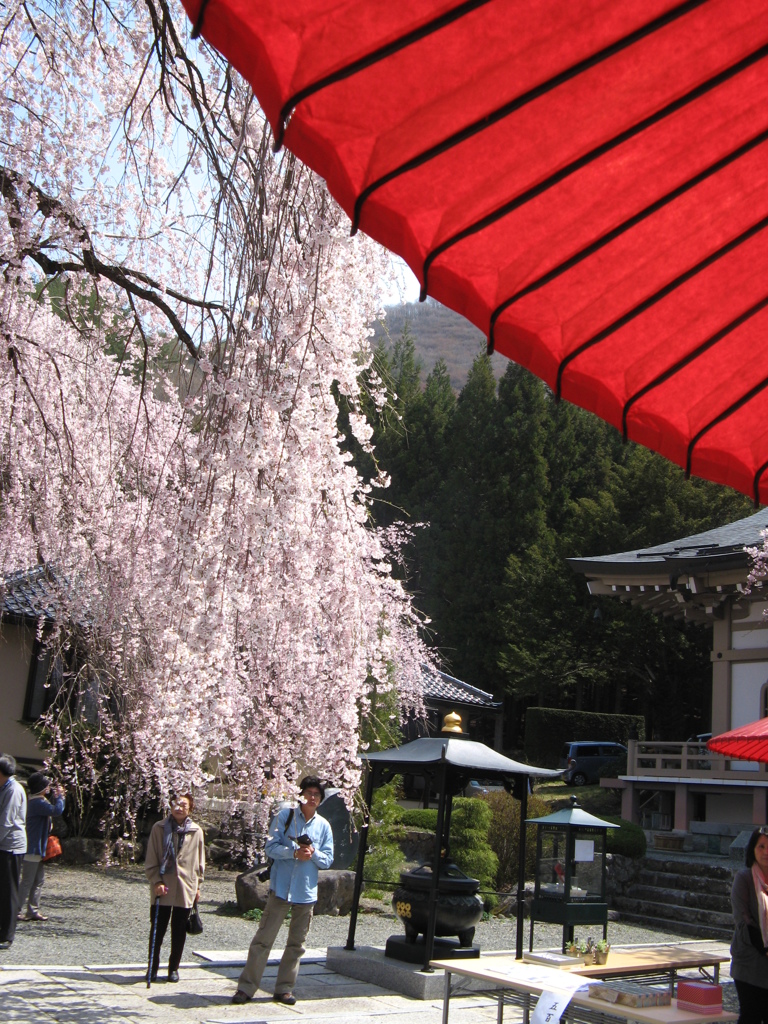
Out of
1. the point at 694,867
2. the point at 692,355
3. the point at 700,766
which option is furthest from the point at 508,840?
the point at 692,355

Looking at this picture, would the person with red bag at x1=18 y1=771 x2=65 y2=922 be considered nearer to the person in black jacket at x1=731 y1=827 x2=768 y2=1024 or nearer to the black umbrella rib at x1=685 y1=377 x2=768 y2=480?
the person in black jacket at x1=731 y1=827 x2=768 y2=1024

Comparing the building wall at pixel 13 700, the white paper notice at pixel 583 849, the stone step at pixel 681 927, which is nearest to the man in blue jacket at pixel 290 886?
the white paper notice at pixel 583 849

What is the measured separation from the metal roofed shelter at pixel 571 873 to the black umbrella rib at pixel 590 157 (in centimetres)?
719

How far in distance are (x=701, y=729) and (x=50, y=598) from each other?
25065 mm

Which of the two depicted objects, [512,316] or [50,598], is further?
[50,598]

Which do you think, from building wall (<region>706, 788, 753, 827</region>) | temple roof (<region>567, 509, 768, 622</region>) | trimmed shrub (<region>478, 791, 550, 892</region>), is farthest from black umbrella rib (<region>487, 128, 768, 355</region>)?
building wall (<region>706, 788, 753, 827</region>)

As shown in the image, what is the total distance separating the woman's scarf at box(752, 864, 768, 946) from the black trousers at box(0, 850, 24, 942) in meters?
5.85

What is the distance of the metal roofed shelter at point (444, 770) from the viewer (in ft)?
25.0

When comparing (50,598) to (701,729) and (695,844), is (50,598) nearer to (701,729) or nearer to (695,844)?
(695,844)

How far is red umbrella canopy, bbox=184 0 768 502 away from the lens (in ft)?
4.16

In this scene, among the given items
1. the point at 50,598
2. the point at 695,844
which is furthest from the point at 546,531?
the point at 50,598

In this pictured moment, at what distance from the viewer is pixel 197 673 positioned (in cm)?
744

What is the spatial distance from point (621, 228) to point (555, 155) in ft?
0.75

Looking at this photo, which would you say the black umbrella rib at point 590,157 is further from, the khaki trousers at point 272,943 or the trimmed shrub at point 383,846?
the trimmed shrub at point 383,846
